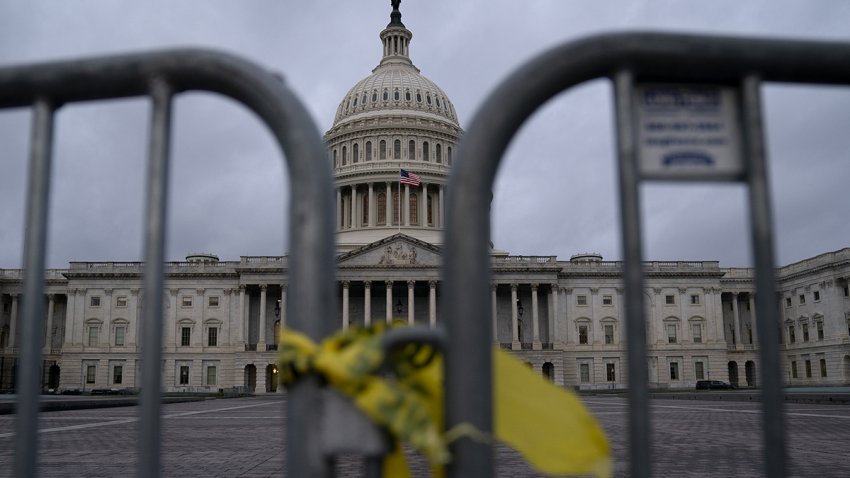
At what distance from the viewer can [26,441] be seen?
3045mm

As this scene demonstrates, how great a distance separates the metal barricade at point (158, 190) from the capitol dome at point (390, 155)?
86.8 metres

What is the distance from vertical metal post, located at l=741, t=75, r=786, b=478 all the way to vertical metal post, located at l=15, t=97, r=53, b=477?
2.74 metres

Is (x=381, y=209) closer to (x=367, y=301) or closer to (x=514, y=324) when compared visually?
(x=367, y=301)

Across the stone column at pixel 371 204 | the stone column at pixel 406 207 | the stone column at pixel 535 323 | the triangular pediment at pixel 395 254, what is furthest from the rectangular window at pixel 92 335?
the stone column at pixel 535 323

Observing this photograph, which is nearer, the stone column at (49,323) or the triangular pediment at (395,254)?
the triangular pediment at (395,254)

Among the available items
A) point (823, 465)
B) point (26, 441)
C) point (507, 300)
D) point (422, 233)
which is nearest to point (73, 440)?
point (823, 465)

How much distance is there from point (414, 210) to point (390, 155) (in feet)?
28.4

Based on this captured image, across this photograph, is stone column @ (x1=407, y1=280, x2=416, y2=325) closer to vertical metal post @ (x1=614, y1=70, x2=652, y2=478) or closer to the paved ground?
the paved ground

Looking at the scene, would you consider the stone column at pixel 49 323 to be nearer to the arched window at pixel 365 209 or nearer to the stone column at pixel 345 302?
the stone column at pixel 345 302

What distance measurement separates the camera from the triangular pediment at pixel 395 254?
273ft

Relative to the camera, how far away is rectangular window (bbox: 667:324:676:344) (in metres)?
87.2

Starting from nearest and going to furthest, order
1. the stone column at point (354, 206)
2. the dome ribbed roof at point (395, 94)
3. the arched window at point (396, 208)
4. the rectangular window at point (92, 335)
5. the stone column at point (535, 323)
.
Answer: the stone column at point (535, 323), the rectangular window at point (92, 335), the arched window at point (396, 208), the stone column at point (354, 206), the dome ribbed roof at point (395, 94)

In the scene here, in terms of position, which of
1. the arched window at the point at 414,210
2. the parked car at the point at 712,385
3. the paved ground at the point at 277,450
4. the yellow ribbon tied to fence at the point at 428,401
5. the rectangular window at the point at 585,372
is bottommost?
the parked car at the point at 712,385

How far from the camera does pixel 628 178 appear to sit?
293cm
